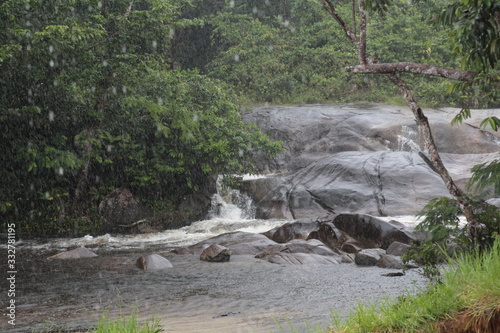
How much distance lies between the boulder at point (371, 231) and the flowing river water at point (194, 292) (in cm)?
208

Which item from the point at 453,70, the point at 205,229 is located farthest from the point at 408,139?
the point at 453,70

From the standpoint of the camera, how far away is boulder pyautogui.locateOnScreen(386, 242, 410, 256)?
436 inches

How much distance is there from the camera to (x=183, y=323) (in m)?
6.40

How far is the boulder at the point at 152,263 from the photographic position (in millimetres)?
10289

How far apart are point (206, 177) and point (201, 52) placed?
14.5 m

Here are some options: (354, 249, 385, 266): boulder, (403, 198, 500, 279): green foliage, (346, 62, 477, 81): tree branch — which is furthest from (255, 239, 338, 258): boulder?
(346, 62, 477, 81): tree branch

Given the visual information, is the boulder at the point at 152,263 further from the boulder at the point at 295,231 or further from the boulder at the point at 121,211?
the boulder at the point at 121,211

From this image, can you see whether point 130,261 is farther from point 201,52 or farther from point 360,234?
point 201,52

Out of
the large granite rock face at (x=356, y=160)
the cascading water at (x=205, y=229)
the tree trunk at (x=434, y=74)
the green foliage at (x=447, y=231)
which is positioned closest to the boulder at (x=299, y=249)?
the cascading water at (x=205, y=229)

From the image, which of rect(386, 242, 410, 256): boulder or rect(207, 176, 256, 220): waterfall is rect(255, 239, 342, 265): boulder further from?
rect(207, 176, 256, 220): waterfall

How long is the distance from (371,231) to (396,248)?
52.8 inches

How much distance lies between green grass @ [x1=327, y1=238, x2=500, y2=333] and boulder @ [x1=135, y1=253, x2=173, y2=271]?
642 cm

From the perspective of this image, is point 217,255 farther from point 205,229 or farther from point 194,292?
point 205,229

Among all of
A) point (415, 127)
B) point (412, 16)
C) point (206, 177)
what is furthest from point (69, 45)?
point (412, 16)
